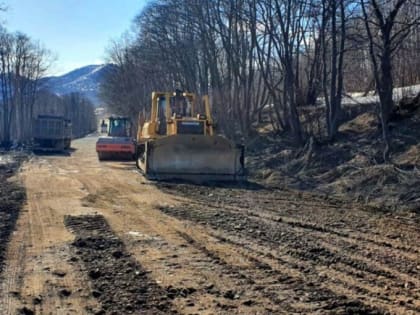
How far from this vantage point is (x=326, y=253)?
25.3 ft

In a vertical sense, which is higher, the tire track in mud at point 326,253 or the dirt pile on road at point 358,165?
the dirt pile on road at point 358,165

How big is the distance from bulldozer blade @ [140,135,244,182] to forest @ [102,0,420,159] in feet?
14.1

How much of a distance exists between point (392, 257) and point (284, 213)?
13.3 ft

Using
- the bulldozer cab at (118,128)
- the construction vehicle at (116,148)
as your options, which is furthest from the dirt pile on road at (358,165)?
the bulldozer cab at (118,128)

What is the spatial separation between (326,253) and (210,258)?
1.45 m

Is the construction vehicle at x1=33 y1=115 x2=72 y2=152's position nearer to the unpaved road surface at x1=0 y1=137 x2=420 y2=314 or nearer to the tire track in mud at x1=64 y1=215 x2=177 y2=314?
the unpaved road surface at x1=0 y1=137 x2=420 y2=314

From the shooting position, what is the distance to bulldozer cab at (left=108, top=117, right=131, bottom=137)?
31.9m

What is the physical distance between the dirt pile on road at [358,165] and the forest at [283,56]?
51 cm

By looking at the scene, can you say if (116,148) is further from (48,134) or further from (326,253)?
(326,253)

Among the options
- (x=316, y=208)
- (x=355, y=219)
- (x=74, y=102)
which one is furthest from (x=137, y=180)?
(x=74, y=102)

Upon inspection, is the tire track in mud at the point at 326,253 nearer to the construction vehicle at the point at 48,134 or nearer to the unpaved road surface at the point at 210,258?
the unpaved road surface at the point at 210,258

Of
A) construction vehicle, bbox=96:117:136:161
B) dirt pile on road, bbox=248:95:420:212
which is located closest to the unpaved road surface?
dirt pile on road, bbox=248:95:420:212

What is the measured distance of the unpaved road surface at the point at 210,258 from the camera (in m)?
5.64

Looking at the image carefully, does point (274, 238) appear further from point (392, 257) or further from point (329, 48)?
point (329, 48)
